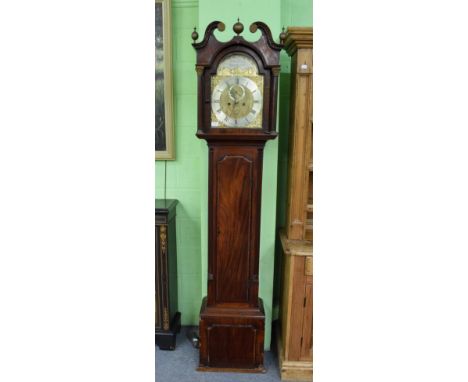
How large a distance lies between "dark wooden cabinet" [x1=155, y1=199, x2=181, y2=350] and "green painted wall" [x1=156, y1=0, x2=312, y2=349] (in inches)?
4.7

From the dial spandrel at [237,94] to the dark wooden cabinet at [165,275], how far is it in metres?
0.56

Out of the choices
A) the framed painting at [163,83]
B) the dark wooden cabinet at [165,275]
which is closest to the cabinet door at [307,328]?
the dark wooden cabinet at [165,275]

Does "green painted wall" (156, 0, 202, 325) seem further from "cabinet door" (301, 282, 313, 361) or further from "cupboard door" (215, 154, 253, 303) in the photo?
"cabinet door" (301, 282, 313, 361)

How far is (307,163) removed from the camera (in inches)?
62.0

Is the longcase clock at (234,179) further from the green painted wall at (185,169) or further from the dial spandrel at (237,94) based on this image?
the green painted wall at (185,169)

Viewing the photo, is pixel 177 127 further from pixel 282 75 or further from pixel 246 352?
pixel 246 352

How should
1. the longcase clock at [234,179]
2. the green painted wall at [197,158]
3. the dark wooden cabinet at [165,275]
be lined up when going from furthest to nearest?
1. the dark wooden cabinet at [165,275]
2. the green painted wall at [197,158]
3. the longcase clock at [234,179]

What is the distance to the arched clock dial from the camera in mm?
1507

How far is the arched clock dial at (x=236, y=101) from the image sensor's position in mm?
1507

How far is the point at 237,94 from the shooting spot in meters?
1.51

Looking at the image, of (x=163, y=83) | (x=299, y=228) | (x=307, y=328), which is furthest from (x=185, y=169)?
(x=307, y=328)

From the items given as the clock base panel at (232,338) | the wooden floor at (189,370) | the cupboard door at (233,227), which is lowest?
the wooden floor at (189,370)

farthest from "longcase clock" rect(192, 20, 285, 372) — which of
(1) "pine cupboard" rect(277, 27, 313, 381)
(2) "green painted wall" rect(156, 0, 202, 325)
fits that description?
(2) "green painted wall" rect(156, 0, 202, 325)
